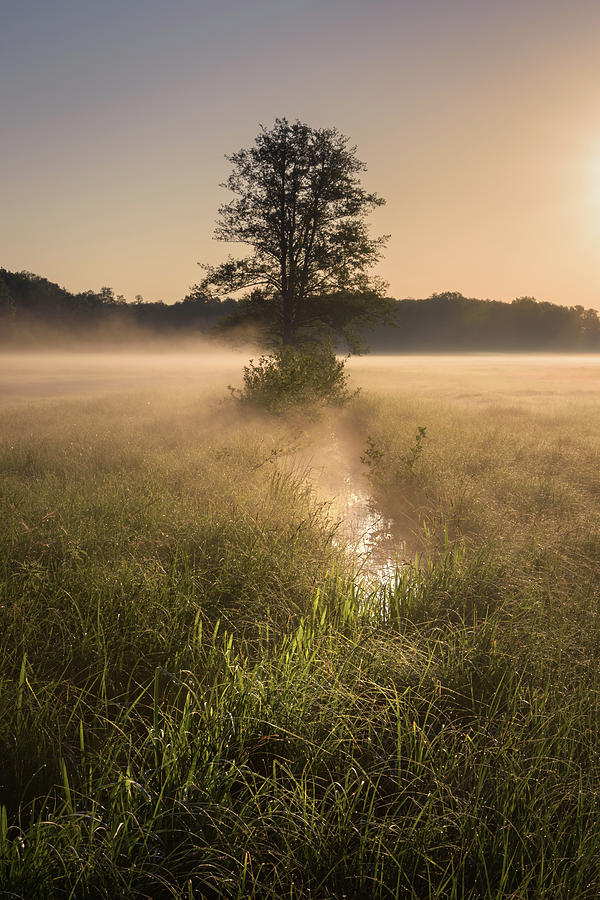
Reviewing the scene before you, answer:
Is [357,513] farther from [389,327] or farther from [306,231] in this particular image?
[389,327]

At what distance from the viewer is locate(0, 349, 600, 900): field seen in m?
1.90

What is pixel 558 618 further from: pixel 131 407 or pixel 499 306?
pixel 499 306

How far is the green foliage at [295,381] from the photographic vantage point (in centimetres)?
1409

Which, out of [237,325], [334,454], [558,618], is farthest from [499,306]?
[558,618]

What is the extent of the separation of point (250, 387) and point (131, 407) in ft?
17.9

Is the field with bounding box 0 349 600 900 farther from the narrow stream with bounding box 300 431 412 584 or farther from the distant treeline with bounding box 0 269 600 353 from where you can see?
the distant treeline with bounding box 0 269 600 353

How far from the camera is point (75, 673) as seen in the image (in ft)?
11.0

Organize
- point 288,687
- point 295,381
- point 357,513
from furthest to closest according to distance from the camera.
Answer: point 295,381 < point 357,513 < point 288,687

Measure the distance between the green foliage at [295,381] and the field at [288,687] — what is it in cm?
517

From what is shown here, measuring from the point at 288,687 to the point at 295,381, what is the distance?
11831mm

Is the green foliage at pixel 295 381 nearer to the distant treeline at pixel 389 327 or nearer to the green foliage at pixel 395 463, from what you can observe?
the green foliage at pixel 395 463

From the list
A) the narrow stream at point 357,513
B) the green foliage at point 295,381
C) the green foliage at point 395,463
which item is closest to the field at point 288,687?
the narrow stream at point 357,513

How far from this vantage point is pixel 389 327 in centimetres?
6881

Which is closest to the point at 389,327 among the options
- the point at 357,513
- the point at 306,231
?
the point at 306,231
